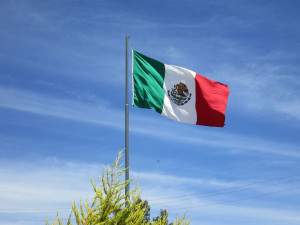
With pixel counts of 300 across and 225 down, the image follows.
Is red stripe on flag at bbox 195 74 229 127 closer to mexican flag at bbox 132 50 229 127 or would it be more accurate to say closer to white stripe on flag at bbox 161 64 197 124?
mexican flag at bbox 132 50 229 127

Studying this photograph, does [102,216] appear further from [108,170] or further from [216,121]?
[216,121]

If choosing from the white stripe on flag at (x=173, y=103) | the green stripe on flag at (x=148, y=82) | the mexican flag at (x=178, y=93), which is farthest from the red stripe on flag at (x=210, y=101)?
the green stripe on flag at (x=148, y=82)

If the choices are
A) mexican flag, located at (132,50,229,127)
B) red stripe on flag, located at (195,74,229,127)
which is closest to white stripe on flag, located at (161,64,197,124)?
mexican flag, located at (132,50,229,127)

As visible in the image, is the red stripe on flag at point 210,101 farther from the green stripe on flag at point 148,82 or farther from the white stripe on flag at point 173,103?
the green stripe on flag at point 148,82

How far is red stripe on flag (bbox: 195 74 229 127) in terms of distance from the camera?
18641mm

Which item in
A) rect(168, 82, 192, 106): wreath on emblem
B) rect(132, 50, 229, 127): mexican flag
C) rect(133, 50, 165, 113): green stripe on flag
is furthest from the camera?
rect(168, 82, 192, 106): wreath on emblem

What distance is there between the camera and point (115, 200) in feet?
29.0

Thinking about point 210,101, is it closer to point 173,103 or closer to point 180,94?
point 180,94

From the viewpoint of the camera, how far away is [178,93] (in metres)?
18.4

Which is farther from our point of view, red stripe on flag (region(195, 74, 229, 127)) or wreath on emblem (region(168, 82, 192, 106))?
red stripe on flag (region(195, 74, 229, 127))

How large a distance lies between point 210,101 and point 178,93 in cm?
165

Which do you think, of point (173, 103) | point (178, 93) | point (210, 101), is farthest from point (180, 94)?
point (210, 101)

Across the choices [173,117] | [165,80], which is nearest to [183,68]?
[165,80]

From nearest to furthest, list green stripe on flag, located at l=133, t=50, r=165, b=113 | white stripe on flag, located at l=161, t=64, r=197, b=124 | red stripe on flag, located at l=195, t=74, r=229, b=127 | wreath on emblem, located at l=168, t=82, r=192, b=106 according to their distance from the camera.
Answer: green stripe on flag, located at l=133, t=50, r=165, b=113 → white stripe on flag, located at l=161, t=64, r=197, b=124 → wreath on emblem, located at l=168, t=82, r=192, b=106 → red stripe on flag, located at l=195, t=74, r=229, b=127
